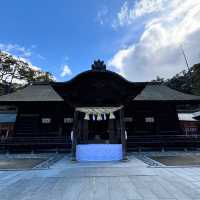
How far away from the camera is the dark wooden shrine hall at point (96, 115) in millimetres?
9922

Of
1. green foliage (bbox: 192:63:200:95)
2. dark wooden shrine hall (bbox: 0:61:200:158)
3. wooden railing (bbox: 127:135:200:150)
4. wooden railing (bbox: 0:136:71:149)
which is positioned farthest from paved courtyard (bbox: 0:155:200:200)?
green foliage (bbox: 192:63:200:95)

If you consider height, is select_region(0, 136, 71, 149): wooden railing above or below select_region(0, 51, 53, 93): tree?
below

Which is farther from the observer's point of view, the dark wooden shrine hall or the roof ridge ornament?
the roof ridge ornament

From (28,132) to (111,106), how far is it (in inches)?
264

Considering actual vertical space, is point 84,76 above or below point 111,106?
above

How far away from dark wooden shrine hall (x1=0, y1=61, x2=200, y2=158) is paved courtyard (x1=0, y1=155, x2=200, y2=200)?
10.6 ft

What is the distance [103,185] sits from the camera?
505 centimetres

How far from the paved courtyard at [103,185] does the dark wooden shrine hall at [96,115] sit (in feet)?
10.6

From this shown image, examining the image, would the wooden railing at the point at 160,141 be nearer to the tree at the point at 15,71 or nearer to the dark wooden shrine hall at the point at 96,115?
the dark wooden shrine hall at the point at 96,115

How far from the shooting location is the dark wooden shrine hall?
32.6 ft

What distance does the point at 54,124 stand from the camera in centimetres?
1345

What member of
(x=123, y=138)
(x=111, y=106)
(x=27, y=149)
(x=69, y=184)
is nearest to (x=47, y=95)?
(x=27, y=149)

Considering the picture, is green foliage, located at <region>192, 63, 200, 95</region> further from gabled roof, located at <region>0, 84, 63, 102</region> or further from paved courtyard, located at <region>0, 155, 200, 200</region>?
paved courtyard, located at <region>0, 155, 200, 200</region>

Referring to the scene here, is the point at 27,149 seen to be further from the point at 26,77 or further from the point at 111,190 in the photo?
the point at 26,77
